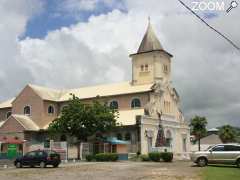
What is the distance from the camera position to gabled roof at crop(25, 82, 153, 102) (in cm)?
6290

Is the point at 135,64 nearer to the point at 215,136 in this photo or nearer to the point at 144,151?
the point at 144,151

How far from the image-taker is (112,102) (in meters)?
63.5

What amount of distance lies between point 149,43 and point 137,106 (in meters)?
11.1

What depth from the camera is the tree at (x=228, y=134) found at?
89.7m

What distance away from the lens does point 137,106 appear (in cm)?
6141

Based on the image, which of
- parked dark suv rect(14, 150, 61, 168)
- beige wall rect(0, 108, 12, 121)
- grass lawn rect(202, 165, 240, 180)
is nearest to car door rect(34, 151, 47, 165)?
parked dark suv rect(14, 150, 61, 168)

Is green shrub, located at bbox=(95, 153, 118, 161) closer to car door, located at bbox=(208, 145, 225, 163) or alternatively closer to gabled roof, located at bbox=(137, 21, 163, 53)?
car door, located at bbox=(208, 145, 225, 163)

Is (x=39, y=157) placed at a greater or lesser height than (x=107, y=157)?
greater

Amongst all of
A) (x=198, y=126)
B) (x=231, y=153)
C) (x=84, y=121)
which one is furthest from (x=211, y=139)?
(x=231, y=153)

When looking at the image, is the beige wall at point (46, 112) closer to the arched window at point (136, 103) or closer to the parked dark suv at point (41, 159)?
the arched window at point (136, 103)

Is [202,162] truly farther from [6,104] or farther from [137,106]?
[6,104]

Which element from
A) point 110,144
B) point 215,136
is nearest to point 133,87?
point 110,144

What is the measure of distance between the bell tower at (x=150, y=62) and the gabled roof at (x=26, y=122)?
16.2 metres

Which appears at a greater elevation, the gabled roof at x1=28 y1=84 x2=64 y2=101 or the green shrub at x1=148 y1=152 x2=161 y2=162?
the gabled roof at x1=28 y1=84 x2=64 y2=101
